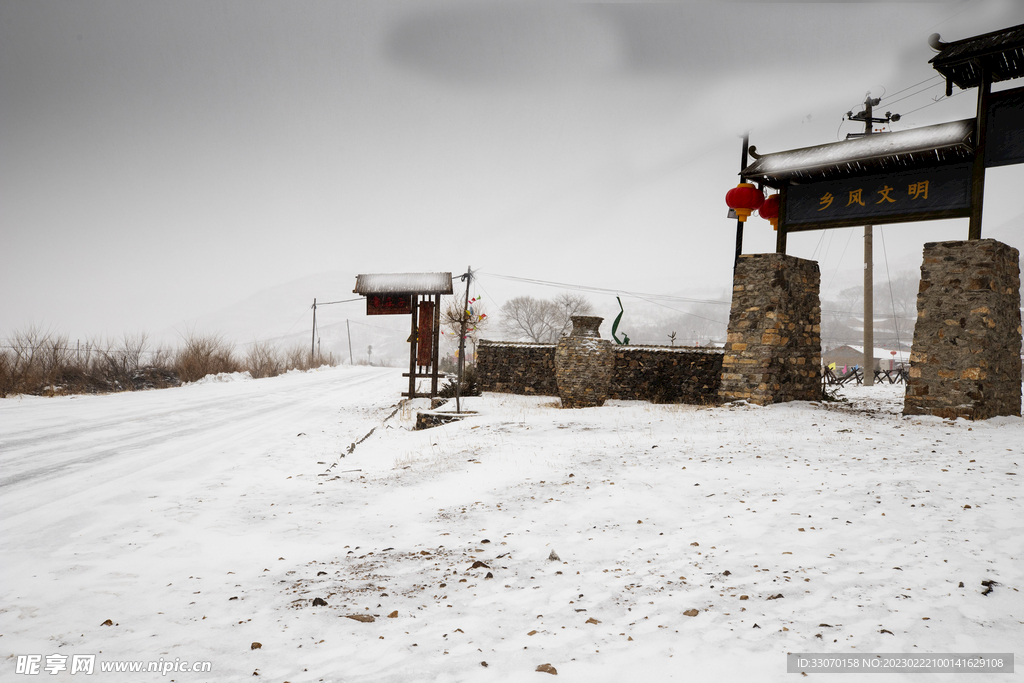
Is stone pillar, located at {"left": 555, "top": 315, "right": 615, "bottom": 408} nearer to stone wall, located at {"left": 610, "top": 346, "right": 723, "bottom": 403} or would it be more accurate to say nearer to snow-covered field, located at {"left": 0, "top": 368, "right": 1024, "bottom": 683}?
stone wall, located at {"left": 610, "top": 346, "right": 723, "bottom": 403}

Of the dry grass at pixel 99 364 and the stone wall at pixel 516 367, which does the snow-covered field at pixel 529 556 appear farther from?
the dry grass at pixel 99 364

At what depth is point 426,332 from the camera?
13.6 metres

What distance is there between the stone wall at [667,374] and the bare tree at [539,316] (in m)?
33.3

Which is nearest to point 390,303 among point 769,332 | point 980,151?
point 769,332

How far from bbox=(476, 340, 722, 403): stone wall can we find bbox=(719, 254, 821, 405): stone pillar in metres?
2.19

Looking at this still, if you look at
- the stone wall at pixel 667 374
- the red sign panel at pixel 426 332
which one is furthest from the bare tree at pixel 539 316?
the stone wall at pixel 667 374

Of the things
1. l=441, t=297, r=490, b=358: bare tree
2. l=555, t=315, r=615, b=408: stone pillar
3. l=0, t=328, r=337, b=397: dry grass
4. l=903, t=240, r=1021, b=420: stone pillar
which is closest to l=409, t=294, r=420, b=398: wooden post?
l=441, t=297, r=490, b=358: bare tree

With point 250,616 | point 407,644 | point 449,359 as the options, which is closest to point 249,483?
point 250,616

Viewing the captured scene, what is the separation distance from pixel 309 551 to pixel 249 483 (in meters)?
2.28

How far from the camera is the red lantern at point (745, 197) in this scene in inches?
387

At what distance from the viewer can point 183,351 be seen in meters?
19.2

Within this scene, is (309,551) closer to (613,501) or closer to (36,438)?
(613,501)

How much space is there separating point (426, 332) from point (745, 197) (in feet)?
26.2

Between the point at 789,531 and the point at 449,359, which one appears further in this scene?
the point at 449,359
